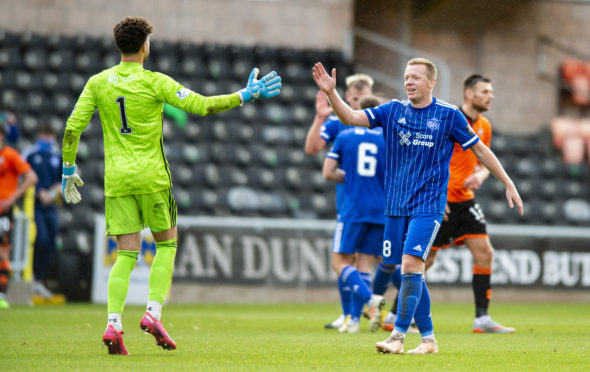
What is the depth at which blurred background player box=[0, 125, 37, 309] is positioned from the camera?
42.0 feet

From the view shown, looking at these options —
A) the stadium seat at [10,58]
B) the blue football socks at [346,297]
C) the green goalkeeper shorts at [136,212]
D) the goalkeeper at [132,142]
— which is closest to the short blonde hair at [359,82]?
the blue football socks at [346,297]

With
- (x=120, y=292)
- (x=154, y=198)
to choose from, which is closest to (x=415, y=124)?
(x=154, y=198)

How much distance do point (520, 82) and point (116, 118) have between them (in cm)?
1620

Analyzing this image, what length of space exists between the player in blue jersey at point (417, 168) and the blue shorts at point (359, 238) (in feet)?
7.91

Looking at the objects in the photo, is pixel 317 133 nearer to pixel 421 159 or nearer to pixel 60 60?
pixel 421 159

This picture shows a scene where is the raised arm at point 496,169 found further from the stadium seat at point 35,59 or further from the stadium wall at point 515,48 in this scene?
the stadium wall at point 515,48

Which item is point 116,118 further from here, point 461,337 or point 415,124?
point 461,337

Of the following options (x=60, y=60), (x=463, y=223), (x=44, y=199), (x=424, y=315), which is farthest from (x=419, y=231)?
(x=60, y=60)

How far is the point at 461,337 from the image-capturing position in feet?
26.7

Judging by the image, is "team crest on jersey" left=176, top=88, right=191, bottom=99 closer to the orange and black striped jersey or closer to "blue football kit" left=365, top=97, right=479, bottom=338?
"blue football kit" left=365, top=97, right=479, bottom=338

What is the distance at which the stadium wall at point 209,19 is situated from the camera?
60.0 ft

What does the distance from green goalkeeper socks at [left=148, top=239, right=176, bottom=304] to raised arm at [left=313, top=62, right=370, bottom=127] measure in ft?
4.57

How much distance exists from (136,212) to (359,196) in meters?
3.00

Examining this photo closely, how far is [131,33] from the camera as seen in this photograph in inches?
248
